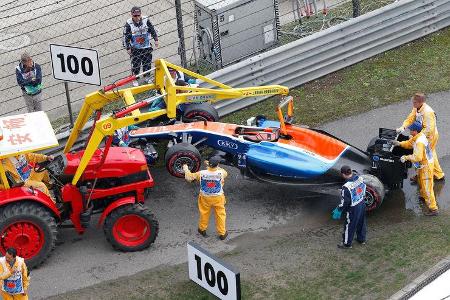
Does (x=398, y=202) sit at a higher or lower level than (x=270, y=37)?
lower

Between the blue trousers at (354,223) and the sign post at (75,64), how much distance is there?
4340 mm

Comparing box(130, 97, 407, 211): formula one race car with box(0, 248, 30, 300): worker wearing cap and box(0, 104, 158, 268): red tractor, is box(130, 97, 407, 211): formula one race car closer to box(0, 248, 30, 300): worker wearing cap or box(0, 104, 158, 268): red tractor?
box(0, 104, 158, 268): red tractor

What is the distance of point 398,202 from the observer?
41.0 ft

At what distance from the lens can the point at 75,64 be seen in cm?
1320

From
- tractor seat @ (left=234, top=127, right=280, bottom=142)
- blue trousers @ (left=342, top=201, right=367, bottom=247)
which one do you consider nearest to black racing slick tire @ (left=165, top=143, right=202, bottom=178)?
tractor seat @ (left=234, top=127, right=280, bottom=142)

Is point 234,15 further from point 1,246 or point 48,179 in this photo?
point 1,246

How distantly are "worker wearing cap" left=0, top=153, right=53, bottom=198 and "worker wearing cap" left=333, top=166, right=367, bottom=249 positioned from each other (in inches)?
152

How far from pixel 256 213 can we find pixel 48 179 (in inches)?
117

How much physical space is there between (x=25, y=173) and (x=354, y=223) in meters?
4.35

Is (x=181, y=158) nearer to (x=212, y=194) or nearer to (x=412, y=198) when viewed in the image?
(x=212, y=194)

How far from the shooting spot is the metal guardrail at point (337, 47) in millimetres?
15234

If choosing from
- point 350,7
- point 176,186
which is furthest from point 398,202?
point 350,7

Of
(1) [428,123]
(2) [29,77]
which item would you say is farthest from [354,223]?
(2) [29,77]

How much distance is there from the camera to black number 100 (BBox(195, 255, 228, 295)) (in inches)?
393
